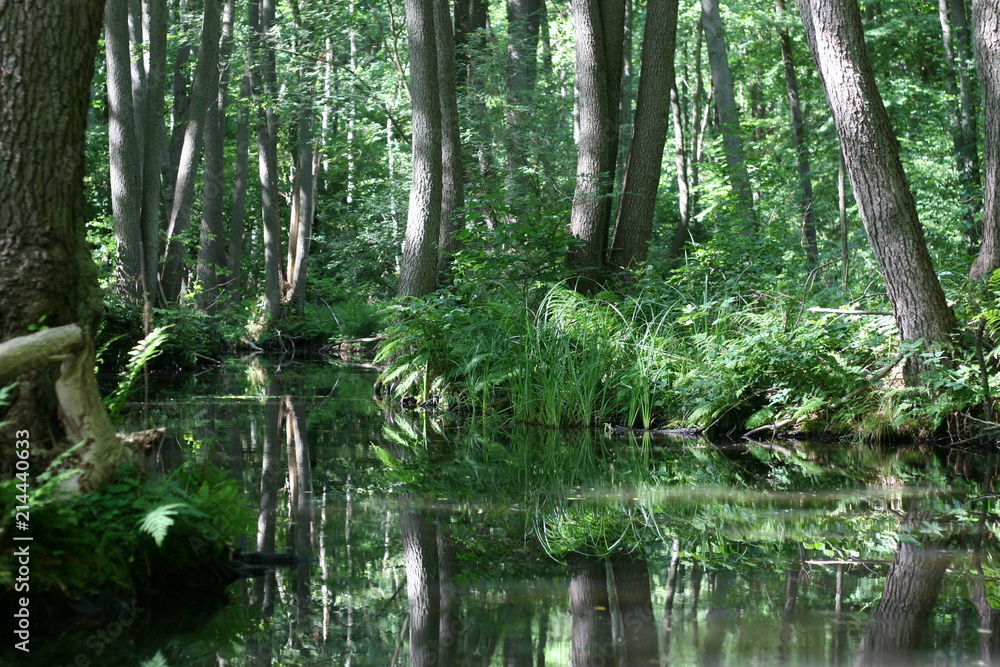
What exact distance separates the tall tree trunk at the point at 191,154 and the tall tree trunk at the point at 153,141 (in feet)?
2.19

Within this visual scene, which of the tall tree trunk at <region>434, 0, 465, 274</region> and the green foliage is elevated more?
the tall tree trunk at <region>434, 0, 465, 274</region>

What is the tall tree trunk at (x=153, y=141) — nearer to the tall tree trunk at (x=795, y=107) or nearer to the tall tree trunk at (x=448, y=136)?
the tall tree trunk at (x=448, y=136)

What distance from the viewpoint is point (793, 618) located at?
9.51 ft

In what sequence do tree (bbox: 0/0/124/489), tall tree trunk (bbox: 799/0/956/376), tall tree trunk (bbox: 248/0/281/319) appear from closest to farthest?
tree (bbox: 0/0/124/489) → tall tree trunk (bbox: 799/0/956/376) → tall tree trunk (bbox: 248/0/281/319)

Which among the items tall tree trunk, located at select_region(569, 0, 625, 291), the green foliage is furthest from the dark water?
tall tree trunk, located at select_region(569, 0, 625, 291)

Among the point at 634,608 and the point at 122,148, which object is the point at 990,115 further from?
the point at 122,148

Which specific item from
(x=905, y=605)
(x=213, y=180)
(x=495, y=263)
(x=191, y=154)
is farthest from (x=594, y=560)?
(x=213, y=180)

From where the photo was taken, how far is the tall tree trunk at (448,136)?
1179 cm

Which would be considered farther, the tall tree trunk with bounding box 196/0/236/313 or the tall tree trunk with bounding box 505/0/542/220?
the tall tree trunk with bounding box 196/0/236/313

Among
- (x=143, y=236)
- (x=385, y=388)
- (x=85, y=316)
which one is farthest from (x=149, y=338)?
(x=143, y=236)

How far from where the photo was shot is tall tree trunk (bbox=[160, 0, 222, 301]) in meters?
14.4

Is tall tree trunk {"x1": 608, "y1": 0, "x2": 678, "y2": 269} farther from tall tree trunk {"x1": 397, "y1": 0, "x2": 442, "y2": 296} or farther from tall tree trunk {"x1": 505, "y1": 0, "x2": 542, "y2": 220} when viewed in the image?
tall tree trunk {"x1": 505, "y1": 0, "x2": 542, "y2": 220}

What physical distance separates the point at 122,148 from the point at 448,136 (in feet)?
15.1

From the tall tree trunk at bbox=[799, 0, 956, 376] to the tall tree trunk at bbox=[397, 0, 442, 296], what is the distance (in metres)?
4.77
